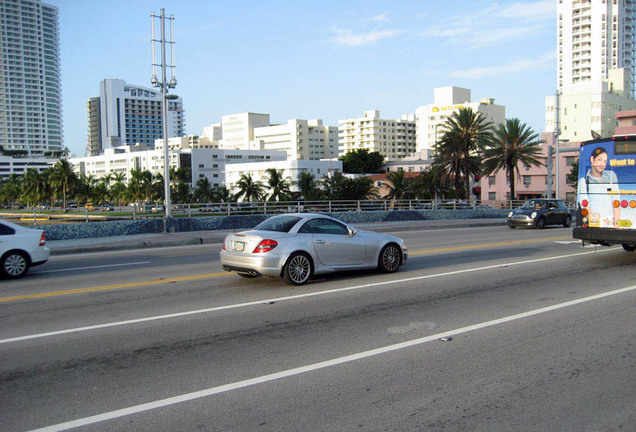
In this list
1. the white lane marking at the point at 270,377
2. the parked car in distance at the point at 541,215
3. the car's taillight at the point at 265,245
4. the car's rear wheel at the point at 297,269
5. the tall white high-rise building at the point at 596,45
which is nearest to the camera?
the white lane marking at the point at 270,377

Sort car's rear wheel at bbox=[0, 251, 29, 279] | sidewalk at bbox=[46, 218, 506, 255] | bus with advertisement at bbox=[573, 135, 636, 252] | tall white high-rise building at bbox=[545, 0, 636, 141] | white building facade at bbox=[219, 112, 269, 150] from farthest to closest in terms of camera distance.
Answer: white building facade at bbox=[219, 112, 269, 150] < tall white high-rise building at bbox=[545, 0, 636, 141] < sidewalk at bbox=[46, 218, 506, 255] < bus with advertisement at bbox=[573, 135, 636, 252] < car's rear wheel at bbox=[0, 251, 29, 279]

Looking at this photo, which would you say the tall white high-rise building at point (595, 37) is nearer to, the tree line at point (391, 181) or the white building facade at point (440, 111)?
the white building facade at point (440, 111)

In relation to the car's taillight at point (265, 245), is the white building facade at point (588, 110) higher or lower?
higher

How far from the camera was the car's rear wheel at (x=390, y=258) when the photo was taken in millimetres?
12539

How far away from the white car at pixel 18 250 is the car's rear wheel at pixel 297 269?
624cm

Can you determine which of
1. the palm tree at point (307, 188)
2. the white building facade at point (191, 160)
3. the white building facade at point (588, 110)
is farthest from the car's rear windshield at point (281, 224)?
the white building facade at point (588, 110)

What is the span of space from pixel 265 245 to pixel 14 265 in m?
6.04

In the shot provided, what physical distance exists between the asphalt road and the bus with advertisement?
71.9 inches

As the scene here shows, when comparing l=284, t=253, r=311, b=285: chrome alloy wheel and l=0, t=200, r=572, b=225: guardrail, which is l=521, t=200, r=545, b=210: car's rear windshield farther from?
l=284, t=253, r=311, b=285: chrome alloy wheel

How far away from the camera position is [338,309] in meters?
8.99

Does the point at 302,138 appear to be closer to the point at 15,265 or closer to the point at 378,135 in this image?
the point at 378,135

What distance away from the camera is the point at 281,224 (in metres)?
11.6

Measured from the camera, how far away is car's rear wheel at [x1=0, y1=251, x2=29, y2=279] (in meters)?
12.7

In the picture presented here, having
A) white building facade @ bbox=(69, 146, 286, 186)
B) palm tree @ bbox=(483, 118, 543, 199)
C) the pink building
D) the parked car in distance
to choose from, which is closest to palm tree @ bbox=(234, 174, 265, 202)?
the pink building
